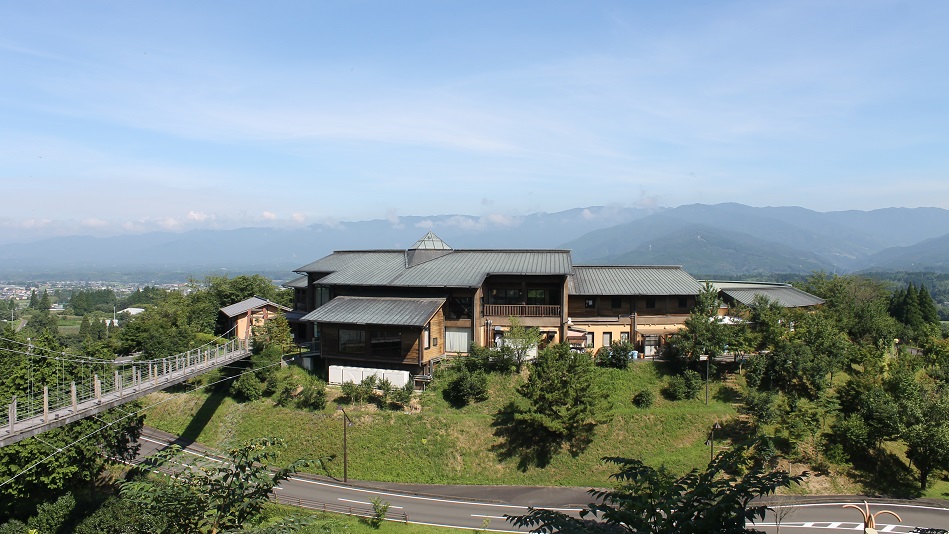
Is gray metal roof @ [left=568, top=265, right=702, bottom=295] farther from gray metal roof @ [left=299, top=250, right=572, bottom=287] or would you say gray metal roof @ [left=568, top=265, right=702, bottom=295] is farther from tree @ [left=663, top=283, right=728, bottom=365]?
tree @ [left=663, top=283, right=728, bottom=365]

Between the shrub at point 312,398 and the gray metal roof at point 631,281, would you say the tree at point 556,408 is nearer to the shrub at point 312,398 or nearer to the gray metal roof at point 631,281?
the gray metal roof at point 631,281

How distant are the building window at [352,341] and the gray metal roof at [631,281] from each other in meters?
14.7

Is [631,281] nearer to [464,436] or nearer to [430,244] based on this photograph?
[430,244]

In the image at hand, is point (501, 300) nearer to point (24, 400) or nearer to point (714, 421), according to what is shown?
point (714, 421)

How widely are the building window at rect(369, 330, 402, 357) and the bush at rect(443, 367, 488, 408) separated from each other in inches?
175

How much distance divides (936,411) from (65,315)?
593ft

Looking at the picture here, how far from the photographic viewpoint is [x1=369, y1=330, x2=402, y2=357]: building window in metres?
34.3

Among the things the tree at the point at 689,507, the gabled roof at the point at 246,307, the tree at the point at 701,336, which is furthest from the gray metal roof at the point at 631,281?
the tree at the point at 689,507

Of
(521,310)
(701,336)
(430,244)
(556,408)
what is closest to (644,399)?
(701,336)

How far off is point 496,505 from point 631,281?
780 inches

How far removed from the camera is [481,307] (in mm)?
37500

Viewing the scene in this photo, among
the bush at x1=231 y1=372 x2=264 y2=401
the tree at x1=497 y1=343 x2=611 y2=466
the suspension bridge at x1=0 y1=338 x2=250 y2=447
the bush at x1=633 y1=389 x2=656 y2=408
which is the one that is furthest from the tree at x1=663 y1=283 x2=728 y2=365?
the suspension bridge at x1=0 y1=338 x2=250 y2=447

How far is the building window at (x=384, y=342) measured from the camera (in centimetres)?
3428

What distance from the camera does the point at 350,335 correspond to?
35.1 meters
